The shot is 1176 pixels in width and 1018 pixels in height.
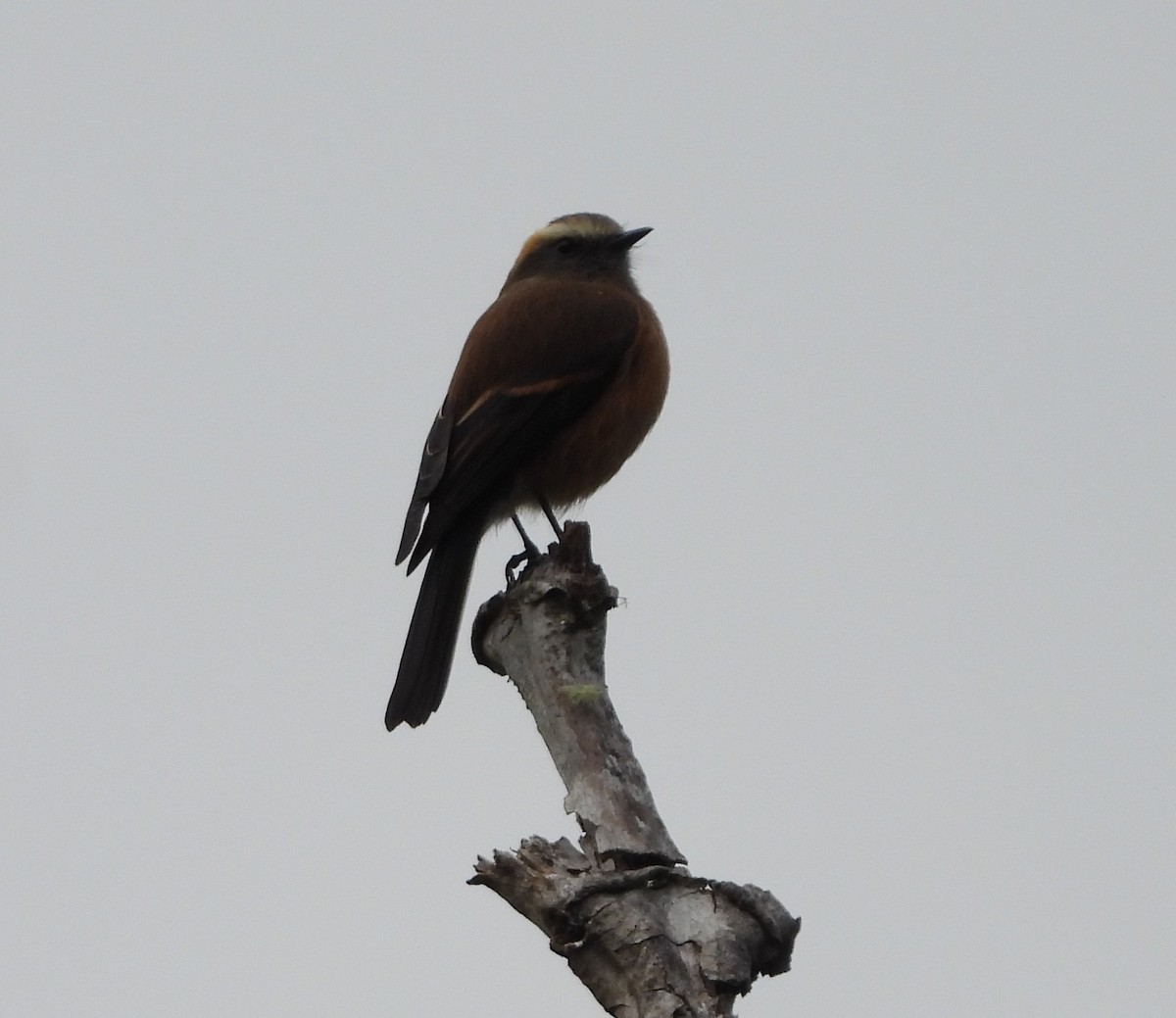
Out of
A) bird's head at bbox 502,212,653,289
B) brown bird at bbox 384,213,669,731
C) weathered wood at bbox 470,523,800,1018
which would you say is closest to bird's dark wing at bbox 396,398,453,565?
brown bird at bbox 384,213,669,731

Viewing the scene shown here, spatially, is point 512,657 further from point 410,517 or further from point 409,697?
point 410,517

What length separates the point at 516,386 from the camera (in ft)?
21.1

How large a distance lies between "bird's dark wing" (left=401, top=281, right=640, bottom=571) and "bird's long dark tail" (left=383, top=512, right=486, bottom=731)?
0.24ft

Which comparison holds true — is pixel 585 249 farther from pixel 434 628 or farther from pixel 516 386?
pixel 434 628

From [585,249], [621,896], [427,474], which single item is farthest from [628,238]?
[621,896]

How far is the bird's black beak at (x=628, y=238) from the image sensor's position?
7.71m

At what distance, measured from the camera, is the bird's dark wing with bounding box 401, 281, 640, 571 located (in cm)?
611

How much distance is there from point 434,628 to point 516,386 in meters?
1.24

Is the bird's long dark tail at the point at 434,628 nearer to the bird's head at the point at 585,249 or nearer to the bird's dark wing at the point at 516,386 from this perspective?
the bird's dark wing at the point at 516,386

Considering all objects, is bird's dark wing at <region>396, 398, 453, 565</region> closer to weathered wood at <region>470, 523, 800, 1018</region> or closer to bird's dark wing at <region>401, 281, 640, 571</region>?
bird's dark wing at <region>401, 281, 640, 571</region>

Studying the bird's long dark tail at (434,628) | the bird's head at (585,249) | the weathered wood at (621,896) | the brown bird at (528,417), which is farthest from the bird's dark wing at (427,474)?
the weathered wood at (621,896)

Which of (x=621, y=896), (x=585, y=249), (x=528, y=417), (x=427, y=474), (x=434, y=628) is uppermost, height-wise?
(x=585, y=249)

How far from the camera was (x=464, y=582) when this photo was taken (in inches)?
232

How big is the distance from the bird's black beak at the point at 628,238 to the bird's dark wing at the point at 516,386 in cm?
78
